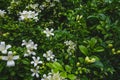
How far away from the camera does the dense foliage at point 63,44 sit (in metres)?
2.48

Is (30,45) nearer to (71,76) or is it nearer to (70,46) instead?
(70,46)

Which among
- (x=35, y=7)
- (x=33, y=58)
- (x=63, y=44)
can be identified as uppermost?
(x=35, y=7)

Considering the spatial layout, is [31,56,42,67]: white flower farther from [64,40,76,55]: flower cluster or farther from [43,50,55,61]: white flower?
[64,40,76,55]: flower cluster

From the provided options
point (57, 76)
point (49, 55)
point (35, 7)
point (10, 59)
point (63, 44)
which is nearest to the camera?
point (10, 59)

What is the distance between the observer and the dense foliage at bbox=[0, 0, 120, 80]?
2.48 meters

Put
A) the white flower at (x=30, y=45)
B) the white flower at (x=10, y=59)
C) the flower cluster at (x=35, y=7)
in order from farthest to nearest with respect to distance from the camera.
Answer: the flower cluster at (x=35, y=7) → the white flower at (x=30, y=45) → the white flower at (x=10, y=59)

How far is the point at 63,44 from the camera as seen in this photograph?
330 cm

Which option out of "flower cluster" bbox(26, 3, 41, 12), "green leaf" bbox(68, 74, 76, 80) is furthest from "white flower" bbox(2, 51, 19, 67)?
"flower cluster" bbox(26, 3, 41, 12)

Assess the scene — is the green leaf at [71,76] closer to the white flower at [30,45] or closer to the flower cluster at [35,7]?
the white flower at [30,45]

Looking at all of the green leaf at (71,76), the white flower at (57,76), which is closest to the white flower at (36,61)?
the white flower at (57,76)

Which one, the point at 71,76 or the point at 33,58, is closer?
the point at 71,76

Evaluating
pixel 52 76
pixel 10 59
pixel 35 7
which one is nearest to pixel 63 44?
pixel 52 76

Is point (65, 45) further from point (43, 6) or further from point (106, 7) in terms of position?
point (43, 6)

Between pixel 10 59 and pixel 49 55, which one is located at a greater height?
pixel 10 59
